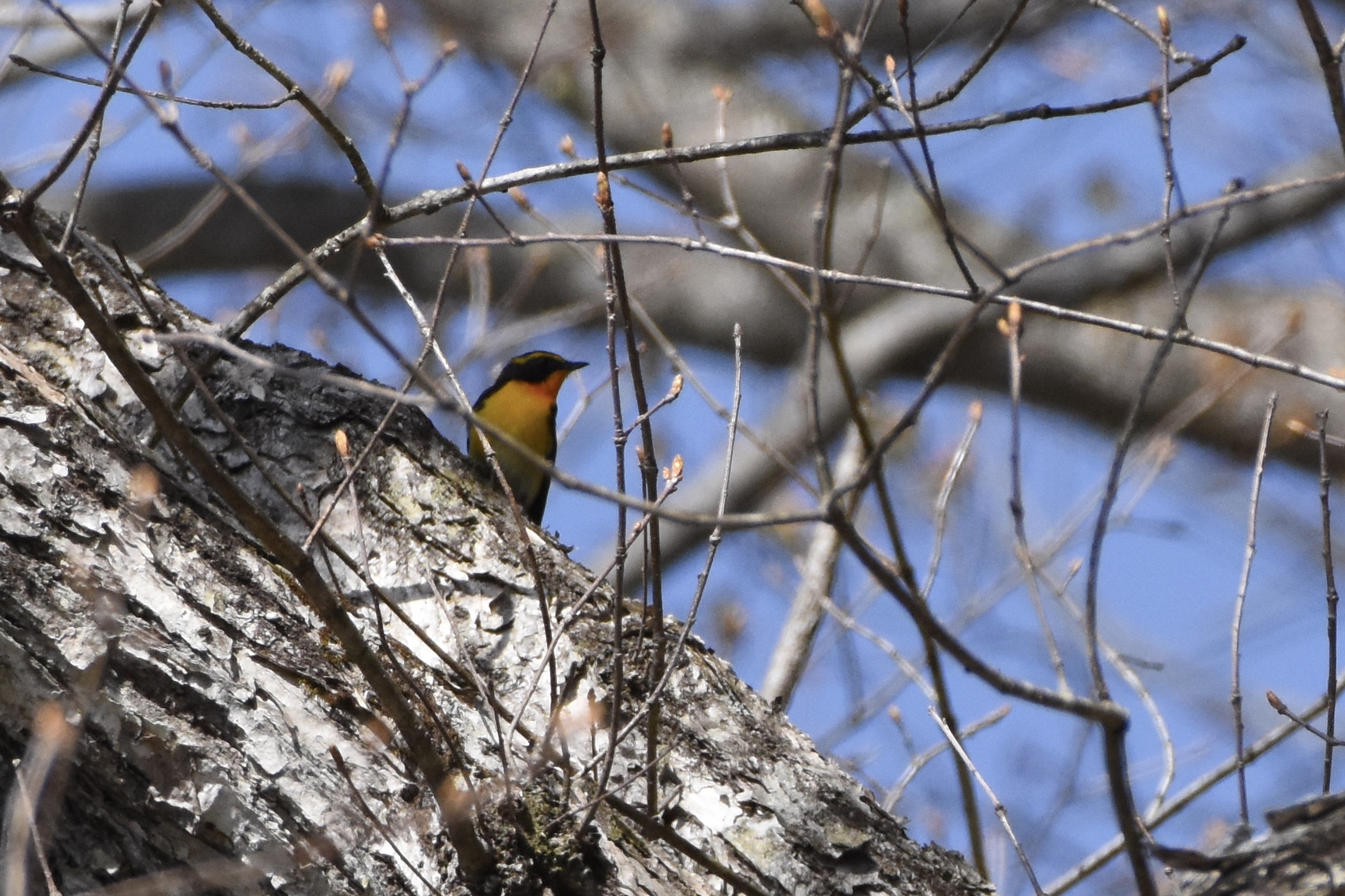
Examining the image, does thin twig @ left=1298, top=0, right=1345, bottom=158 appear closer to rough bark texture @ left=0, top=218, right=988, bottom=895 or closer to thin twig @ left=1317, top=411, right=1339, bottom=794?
thin twig @ left=1317, top=411, right=1339, bottom=794

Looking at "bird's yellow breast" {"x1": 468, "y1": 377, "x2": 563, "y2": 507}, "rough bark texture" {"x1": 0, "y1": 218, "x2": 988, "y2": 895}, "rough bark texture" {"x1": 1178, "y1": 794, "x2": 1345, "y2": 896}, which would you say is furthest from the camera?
"bird's yellow breast" {"x1": 468, "y1": 377, "x2": 563, "y2": 507}

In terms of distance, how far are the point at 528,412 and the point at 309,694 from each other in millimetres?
3474

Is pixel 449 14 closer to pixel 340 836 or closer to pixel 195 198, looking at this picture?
pixel 195 198

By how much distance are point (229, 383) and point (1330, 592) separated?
7.85 feet

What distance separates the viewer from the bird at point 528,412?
537 cm

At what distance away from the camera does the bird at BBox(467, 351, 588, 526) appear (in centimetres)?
537

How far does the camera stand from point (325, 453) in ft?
9.58

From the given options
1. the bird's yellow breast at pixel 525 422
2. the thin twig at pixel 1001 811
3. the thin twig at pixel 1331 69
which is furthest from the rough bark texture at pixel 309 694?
the bird's yellow breast at pixel 525 422

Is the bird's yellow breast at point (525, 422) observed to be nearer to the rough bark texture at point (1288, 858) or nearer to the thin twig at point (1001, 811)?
the thin twig at point (1001, 811)

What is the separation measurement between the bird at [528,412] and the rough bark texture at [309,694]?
222cm

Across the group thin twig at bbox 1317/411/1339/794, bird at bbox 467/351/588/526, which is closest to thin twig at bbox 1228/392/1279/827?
thin twig at bbox 1317/411/1339/794

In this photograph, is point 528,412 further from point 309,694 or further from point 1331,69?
point 1331,69

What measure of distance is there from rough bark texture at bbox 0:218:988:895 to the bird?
2.22 metres

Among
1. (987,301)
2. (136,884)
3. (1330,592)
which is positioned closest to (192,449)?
(136,884)
